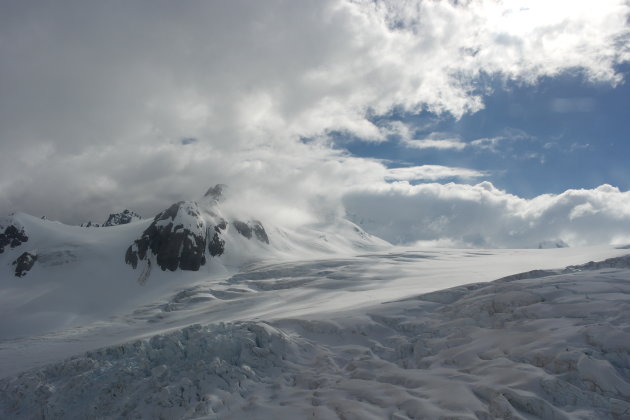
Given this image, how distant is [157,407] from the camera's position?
746 inches

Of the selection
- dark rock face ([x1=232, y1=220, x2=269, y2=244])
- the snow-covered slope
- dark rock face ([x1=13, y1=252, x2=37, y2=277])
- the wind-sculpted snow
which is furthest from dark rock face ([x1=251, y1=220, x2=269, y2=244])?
the wind-sculpted snow

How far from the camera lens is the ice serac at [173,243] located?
320 ft

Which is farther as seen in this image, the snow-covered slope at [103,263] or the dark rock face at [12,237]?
the dark rock face at [12,237]

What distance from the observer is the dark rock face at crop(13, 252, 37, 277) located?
86062 millimetres

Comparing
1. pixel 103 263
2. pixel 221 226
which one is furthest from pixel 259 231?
pixel 103 263

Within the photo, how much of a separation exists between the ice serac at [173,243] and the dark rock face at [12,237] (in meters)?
24.2

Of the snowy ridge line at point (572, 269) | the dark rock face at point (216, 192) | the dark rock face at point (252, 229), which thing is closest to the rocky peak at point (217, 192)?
the dark rock face at point (216, 192)

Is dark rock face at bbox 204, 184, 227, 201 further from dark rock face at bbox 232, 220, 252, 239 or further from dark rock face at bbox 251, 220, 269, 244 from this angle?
dark rock face at bbox 251, 220, 269, 244

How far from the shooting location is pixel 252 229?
132 meters

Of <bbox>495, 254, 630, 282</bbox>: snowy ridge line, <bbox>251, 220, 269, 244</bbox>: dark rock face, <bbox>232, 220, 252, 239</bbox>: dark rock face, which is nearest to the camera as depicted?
<bbox>495, 254, 630, 282</bbox>: snowy ridge line

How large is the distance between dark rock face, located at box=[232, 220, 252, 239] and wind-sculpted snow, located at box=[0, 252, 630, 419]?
101 m

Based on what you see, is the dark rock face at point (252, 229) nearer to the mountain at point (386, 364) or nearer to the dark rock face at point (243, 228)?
the dark rock face at point (243, 228)

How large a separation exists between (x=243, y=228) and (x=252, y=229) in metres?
3.78

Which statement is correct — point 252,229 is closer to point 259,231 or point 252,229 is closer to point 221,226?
point 259,231
